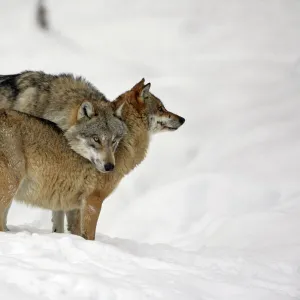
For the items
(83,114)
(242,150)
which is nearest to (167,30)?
(242,150)

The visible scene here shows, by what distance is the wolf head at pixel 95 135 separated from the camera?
7.66m

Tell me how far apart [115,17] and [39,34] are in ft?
10.0

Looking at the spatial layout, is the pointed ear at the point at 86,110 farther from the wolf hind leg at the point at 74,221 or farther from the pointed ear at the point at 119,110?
the wolf hind leg at the point at 74,221

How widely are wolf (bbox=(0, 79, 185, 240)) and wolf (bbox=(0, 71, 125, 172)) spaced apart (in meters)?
0.19

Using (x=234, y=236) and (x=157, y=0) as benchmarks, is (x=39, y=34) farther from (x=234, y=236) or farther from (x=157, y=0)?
(x=234, y=236)

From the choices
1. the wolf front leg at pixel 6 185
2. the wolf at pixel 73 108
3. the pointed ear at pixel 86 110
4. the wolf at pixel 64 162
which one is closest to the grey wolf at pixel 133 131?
the wolf at pixel 64 162

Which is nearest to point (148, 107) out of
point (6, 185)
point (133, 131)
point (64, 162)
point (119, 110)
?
point (133, 131)

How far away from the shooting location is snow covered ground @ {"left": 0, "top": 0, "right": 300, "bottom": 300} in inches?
215

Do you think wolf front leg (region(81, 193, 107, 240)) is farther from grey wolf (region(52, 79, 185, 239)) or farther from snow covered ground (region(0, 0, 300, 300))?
snow covered ground (region(0, 0, 300, 300))

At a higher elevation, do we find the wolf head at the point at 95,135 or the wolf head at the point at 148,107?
the wolf head at the point at 148,107

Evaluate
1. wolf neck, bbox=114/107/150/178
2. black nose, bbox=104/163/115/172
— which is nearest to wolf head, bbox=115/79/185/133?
wolf neck, bbox=114/107/150/178

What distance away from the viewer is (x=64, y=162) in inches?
302

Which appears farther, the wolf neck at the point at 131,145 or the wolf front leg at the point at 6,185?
the wolf neck at the point at 131,145

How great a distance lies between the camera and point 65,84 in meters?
9.05
